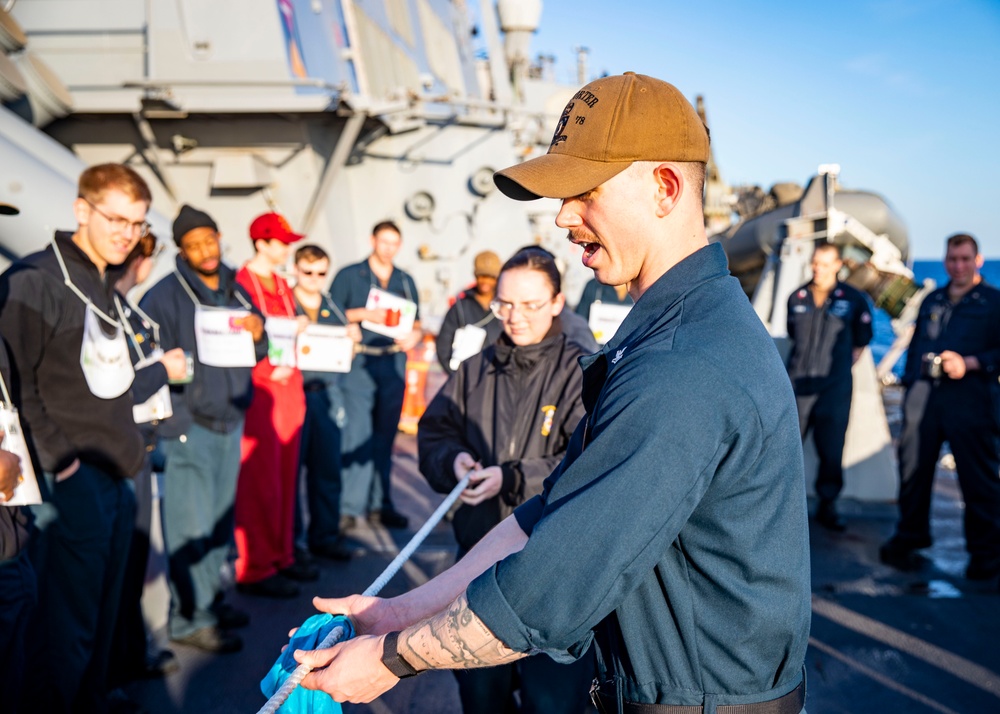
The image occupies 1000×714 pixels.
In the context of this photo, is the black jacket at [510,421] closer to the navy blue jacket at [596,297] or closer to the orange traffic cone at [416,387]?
the navy blue jacket at [596,297]

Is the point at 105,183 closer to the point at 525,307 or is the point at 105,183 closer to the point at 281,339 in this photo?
the point at 525,307

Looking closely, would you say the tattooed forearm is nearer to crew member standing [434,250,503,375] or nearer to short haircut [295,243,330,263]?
short haircut [295,243,330,263]

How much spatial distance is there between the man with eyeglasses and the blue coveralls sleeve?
2.24 m

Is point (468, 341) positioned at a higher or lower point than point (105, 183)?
lower

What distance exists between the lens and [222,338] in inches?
165

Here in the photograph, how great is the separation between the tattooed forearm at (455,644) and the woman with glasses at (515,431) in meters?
1.30

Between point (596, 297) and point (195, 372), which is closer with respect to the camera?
point (195, 372)

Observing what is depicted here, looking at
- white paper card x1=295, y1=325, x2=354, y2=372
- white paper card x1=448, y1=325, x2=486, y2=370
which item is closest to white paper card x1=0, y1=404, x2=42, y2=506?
white paper card x1=295, y1=325, x2=354, y2=372

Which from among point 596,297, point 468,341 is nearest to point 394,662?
point 468,341

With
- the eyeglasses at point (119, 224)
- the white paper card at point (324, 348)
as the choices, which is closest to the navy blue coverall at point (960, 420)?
the white paper card at point (324, 348)

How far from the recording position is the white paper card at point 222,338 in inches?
164

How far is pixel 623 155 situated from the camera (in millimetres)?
1497

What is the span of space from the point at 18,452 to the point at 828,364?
5.65m

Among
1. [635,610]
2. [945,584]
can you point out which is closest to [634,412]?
[635,610]
